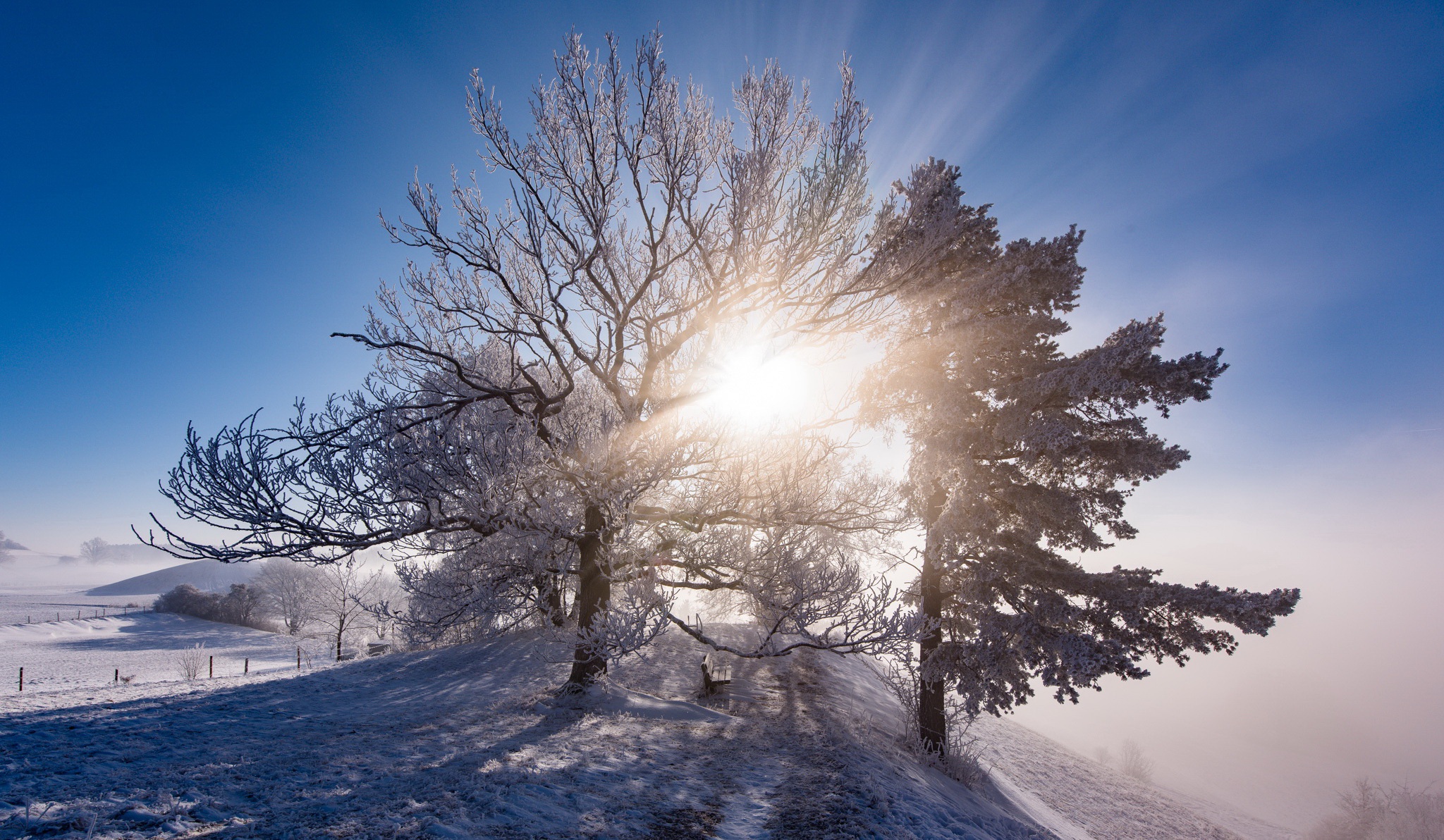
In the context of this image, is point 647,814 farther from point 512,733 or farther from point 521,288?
point 521,288

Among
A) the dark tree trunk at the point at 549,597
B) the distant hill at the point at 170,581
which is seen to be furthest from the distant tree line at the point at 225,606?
the dark tree trunk at the point at 549,597

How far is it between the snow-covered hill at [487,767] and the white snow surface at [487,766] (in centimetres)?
3

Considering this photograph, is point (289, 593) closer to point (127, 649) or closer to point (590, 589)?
point (127, 649)

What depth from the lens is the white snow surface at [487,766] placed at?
166 inches

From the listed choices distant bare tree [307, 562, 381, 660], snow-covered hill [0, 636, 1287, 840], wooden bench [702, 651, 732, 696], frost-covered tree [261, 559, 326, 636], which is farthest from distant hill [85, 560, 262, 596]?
wooden bench [702, 651, 732, 696]

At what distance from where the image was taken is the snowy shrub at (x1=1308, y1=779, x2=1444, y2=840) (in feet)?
56.6

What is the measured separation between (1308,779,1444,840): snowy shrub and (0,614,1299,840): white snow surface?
1383 centimetres

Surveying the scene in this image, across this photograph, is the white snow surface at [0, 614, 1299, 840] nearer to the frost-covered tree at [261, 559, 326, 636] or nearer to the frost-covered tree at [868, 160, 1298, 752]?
the frost-covered tree at [868, 160, 1298, 752]

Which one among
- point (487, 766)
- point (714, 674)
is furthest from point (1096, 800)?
point (487, 766)

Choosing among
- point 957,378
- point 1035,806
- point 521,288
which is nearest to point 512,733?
point 521,288

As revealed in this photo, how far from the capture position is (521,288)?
9906mm

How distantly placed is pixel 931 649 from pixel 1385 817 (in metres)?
24.4

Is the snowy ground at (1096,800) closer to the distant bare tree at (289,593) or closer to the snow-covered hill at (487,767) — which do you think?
the snow-covered hill at (487,767)

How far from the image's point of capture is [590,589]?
933 centimetres
